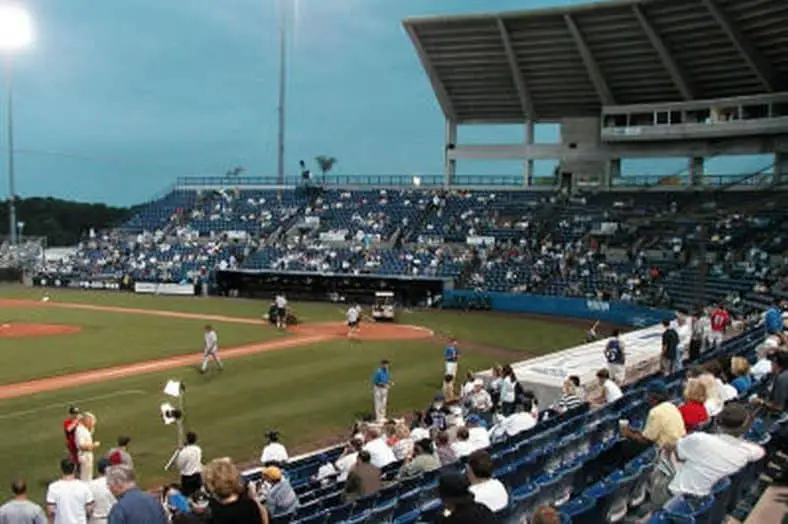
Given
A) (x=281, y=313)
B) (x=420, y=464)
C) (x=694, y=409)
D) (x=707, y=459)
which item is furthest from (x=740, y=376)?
(x=281, y=313)

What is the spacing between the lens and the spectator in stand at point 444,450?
35.8 feet

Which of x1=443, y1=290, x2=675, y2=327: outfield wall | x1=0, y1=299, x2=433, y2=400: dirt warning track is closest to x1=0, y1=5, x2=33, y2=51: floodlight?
x1=0, y1=299, x2=433, y2=400: dirt warning track

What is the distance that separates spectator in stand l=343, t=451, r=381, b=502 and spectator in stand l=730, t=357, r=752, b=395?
18.3 feet

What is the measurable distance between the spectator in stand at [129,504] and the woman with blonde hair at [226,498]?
64 cm

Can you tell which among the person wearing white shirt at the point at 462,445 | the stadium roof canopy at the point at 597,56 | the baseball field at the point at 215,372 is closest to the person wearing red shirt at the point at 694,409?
the person wearing white shirt at the point at 462,445

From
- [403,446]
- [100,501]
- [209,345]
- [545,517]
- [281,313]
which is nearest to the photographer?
[545,517]

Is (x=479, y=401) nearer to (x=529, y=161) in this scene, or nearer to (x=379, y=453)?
(x=379, y=453)

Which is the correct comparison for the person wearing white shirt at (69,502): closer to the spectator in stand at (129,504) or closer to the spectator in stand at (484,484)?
the spectator in stand at (129,504)

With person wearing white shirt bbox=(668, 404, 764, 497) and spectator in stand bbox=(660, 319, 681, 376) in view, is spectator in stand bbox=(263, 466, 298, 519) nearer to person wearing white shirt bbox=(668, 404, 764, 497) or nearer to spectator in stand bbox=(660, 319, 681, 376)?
person wearing white shirt bbox=(668, 404, 764, 497)

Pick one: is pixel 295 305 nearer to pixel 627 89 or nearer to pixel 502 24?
pixel 502 24

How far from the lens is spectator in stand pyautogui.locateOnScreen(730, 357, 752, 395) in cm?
1182

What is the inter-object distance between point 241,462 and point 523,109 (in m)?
45.7

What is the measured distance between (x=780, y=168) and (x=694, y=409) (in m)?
45.9

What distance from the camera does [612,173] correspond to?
5606 cm
